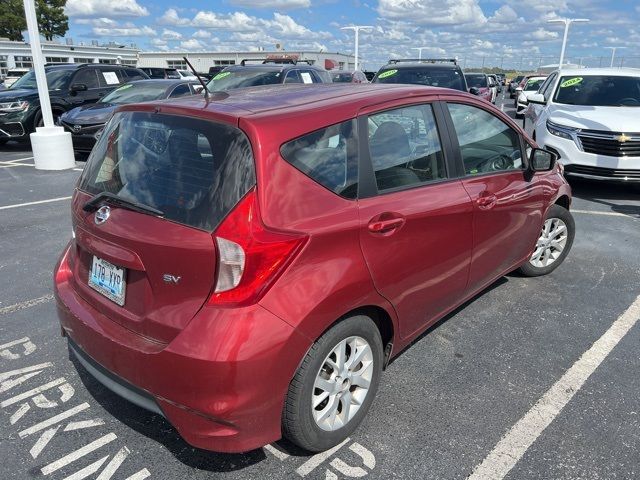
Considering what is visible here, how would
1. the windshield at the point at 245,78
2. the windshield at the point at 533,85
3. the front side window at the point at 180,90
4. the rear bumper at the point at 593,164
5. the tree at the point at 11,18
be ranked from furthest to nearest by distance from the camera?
the tree at the point at 11,18 → the windshield at the point at 533,85 → the front side window at the point at 180,90 → the windshield at the point at 245,78 → the rear bumper at the point at 593,164

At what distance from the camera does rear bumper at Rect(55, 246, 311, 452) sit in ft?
6.57

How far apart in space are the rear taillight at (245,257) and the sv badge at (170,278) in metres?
0.18

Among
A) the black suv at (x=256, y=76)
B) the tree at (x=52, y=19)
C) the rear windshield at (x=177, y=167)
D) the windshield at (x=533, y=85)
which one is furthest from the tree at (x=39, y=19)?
the rear windshield at (x=177, y=167)

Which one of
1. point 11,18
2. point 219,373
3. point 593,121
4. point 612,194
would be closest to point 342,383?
point 219,373

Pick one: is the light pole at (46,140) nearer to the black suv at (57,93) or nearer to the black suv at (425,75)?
the black suv at (57,93)

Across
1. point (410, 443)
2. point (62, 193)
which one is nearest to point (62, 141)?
point (62, 193)

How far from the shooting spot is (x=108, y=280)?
2.41 m

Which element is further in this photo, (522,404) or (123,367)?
(522,404)

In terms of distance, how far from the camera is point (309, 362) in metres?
2.22

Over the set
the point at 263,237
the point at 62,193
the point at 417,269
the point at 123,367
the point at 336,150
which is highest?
the point at 336,150

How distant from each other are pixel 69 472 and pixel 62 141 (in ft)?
28.2

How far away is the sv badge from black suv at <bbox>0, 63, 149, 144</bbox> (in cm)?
1108

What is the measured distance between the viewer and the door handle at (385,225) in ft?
7.95

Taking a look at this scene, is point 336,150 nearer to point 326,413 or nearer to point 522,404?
point 326,413
